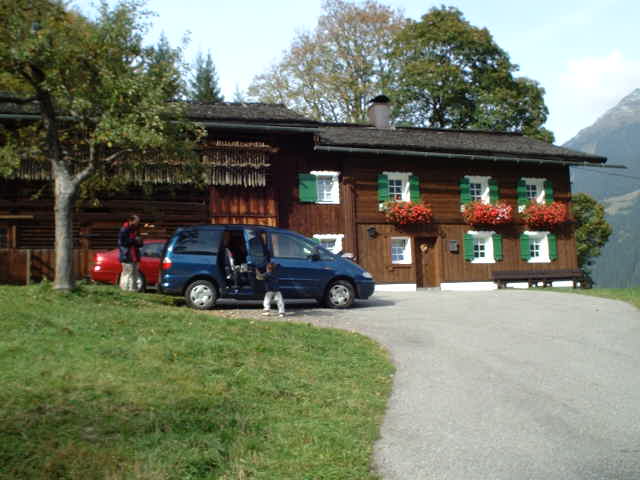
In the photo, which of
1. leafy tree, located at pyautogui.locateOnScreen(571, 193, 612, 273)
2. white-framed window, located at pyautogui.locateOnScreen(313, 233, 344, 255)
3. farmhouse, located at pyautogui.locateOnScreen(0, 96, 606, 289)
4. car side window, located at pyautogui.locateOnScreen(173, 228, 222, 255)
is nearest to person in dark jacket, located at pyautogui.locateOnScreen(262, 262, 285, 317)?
car side window, located at pyautogui.locateOnScreen(173, 228, 222, 255)

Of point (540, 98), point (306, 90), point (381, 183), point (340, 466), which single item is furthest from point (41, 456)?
point (540, 98)

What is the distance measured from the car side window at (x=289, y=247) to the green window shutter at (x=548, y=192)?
17.2 metres

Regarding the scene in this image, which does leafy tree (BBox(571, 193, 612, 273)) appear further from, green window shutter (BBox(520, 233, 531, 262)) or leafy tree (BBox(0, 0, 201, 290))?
leafy tree (BBox(0, 0, 201, 290))

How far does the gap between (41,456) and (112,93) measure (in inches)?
364

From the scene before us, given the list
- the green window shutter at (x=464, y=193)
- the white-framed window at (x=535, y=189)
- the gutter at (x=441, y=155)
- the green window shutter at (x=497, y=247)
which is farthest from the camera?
the white-framed window at (x=535, y=189)

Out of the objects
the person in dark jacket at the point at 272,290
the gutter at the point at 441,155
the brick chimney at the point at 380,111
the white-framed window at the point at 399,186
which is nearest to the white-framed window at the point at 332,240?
the white-framed window at the point at 399,186

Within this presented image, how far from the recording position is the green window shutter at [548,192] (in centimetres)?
2731

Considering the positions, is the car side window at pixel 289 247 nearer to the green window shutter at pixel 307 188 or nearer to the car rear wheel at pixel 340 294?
the car rear wheel at pixel 340 294

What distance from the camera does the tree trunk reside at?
1182cm

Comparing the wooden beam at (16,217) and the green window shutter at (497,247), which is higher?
the wooden beam at (16,217)

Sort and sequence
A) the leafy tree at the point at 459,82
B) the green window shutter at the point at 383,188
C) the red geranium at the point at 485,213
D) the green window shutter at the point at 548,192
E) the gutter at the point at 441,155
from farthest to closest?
the leafy tree at the point at 459,82 → the green window shutter at the point at 548,192 → the red geranium at the point at 485,213 → the green window shutter at the point at 383,188 → the gutter at the point at 441,155

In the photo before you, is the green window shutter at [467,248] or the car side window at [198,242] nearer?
the car side window at [198,242]

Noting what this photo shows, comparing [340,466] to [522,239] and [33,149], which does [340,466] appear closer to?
[33,149]

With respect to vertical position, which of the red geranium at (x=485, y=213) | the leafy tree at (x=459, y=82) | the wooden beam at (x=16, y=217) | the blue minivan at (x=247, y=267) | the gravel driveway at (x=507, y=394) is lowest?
the gravel driveway at (x=507, y=394)
